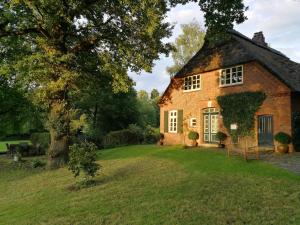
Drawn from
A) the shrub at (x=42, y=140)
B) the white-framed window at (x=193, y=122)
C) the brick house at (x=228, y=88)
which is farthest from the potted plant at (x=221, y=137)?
the shrub at (x=42, y=140)

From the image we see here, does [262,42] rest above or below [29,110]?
above

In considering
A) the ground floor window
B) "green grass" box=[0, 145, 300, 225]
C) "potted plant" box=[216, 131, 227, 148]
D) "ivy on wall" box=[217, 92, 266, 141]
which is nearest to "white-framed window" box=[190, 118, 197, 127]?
the ground floor window

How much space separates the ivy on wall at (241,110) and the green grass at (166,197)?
5.68 metres

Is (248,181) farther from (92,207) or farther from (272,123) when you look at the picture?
(272,123)

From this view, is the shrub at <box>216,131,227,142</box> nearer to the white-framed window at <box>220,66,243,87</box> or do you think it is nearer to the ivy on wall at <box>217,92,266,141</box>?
the ivy on wall at <box>217,92,266,141</box>

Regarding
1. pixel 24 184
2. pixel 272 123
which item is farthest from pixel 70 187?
pixel 272 123


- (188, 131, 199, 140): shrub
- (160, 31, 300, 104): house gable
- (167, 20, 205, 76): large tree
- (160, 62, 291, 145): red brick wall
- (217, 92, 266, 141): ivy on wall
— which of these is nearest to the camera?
(160, 62, 291, 145): red brick wall

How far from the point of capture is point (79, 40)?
17.8 m

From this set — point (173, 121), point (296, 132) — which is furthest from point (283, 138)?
→ point (173, 121)

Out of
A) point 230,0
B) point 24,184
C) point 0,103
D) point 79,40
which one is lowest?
point 24,184

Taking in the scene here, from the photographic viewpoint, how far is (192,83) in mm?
24656

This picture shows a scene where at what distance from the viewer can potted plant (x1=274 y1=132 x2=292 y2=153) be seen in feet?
57.1

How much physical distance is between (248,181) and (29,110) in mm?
20129

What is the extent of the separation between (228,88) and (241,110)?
2191mm
